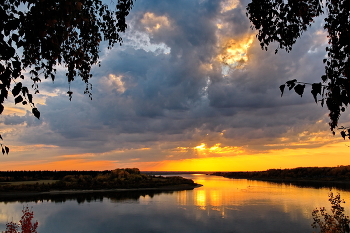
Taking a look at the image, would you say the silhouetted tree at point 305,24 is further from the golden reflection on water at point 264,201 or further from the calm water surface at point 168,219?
the golden reflection on water at point 264,201

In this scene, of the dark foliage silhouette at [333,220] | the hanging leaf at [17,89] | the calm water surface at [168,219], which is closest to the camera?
the hanging leaf at [17,89]

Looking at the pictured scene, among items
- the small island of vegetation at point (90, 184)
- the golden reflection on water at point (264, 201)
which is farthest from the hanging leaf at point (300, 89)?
the small island of vegetation at point (90, 184)

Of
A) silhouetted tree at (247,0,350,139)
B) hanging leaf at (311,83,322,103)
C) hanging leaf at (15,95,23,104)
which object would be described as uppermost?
silhouetted tree at (247,0,350,139)

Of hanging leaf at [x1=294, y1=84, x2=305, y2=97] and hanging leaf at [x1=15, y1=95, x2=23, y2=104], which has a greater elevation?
hanging leaf at [x1=294, y1=84, x2=305, y2=97]

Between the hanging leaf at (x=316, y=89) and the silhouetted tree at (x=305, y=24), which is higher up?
the silhouetted tree at (x=305, y=24)

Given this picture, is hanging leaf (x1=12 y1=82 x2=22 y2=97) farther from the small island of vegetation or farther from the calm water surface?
the small island of vegetation

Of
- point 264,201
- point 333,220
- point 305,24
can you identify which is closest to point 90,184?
point 264,201

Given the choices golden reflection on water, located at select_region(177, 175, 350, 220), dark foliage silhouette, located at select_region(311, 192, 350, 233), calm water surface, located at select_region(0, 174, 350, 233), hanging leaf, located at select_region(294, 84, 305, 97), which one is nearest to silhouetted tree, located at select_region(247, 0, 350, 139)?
hanging leaf, located at select_region(294, 84, 305, 97)

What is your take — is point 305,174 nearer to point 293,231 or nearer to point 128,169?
point 128,169

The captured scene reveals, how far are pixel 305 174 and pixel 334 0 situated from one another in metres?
193

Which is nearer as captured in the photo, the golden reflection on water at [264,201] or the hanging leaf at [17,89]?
the hanging leaf at [17,89]

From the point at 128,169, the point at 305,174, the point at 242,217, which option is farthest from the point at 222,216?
the point at 305,174

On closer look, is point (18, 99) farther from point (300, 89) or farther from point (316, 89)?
point (316, 89)

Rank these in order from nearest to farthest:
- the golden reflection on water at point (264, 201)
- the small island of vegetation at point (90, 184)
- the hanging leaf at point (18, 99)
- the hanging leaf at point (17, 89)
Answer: the hanging leaf at point (17, 89), the hanging leaf at point (18, 99), the golden reflection on water at point (264, 201), the small island of vegetation at point (90, 184)
